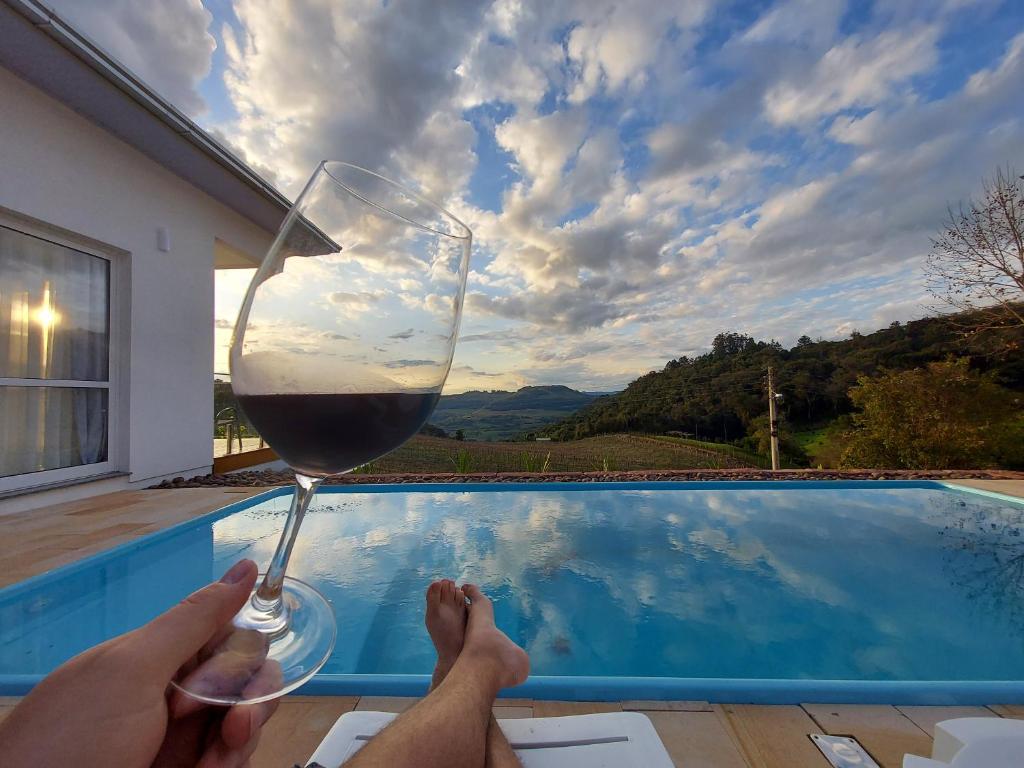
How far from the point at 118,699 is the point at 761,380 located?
20593mm

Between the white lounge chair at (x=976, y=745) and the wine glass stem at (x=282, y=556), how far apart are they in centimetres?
117

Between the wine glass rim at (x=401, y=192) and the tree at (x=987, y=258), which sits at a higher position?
the tree at (x=987, y=258)

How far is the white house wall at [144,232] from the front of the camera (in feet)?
13.7

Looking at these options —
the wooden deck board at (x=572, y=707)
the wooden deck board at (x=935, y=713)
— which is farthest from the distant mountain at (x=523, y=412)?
the wooden deck board at (x=935, y=713)

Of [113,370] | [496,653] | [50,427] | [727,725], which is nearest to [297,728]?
[496,653]

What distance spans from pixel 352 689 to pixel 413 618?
135 centimetres

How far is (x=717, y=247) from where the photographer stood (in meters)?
14.9

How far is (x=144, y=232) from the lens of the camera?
17.7ft

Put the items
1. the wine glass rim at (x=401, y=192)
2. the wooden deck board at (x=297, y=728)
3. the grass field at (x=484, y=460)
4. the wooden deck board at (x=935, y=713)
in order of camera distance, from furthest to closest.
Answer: the grass field at (x=484, y=460), the wooden deck board at (x=935, y=713), the wooden deck board at (x=297, y=728), the wine glass rim at (x=401, y=192)

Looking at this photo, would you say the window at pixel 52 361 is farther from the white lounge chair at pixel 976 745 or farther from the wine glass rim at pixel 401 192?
the white lounge chair at pixel 976 745

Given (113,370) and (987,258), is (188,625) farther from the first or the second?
(987,258)

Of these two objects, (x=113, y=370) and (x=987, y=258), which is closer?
(x=113, y=370)

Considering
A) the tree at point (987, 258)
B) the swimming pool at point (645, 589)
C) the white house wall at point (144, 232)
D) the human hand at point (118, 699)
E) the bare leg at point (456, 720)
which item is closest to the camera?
the human hand at point (118, 699)

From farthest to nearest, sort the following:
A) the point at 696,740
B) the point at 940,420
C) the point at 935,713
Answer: the point at 940,420 → the point at 935,713 → the point at 696,740
